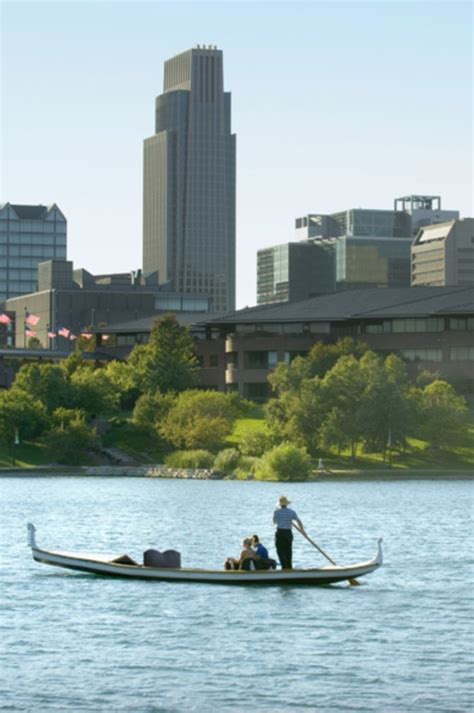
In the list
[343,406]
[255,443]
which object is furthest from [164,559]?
[343,406]

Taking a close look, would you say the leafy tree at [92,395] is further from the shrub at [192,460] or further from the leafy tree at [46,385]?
the shrub at [192,460]

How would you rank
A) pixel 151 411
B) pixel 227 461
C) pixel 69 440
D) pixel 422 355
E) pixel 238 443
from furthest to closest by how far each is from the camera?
pixel 422 355 → pixel 151 411 → pixel 238 443 → pixel 69 440 → pixel 227 461

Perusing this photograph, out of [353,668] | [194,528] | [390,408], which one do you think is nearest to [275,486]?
[390,408]

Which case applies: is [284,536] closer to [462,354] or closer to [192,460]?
[192,460]

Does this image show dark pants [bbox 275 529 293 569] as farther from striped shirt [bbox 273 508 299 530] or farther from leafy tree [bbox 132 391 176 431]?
leafy tree [bbox 132 391 176 431]

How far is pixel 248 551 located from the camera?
54875 millimetres

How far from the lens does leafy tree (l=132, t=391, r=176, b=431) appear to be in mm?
178125

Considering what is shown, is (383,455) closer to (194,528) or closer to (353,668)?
(194,528)

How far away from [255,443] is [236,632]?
114 m

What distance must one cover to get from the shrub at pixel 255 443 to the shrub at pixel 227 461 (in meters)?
2.21

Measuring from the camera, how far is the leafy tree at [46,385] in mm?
181000

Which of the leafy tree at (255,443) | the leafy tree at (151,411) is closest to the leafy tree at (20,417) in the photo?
the leafy tree at (151,411)

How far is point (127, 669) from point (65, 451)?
424ft

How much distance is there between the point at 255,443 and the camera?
161125mm
